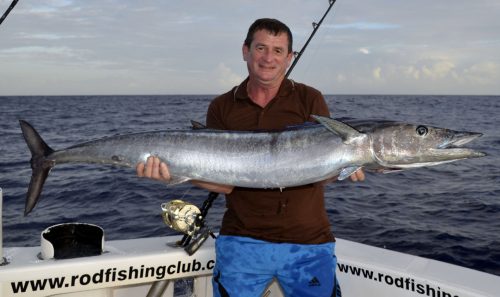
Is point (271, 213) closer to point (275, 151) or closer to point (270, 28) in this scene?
point (275, 151)

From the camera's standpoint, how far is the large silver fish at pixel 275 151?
3266 millimetres

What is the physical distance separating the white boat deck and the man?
0.62m

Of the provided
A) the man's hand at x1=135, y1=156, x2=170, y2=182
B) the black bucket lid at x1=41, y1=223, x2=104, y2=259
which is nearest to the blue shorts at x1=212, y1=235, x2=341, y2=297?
the man's hand at x1=135, y1=156, x2=170, y2=182

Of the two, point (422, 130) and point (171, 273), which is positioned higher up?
point (422, 130)

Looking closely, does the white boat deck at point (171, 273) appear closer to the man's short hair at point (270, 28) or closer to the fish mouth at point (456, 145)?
the fish mouth at point (456, 145)

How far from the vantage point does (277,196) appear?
3.58 m

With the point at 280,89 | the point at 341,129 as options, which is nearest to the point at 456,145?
the point at 341,129

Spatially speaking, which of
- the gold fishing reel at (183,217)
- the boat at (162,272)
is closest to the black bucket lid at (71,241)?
the boat at (162,272)

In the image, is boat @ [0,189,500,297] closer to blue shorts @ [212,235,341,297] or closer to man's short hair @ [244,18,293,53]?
blue shorts @ [212,235,341,297]

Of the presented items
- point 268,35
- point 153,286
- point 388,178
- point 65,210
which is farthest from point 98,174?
point 268,35

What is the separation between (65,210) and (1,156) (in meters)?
9.30

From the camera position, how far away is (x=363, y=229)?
29.6ft

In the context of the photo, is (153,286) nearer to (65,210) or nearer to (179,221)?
(179,221)

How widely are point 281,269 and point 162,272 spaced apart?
110 cm
